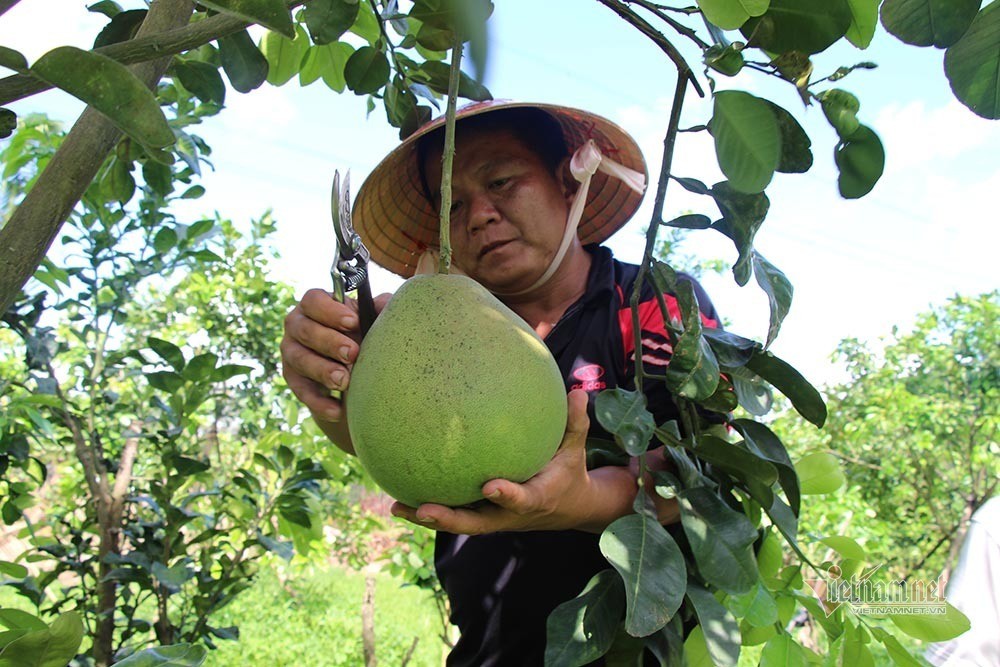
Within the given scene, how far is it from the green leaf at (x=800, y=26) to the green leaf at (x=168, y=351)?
123 cm

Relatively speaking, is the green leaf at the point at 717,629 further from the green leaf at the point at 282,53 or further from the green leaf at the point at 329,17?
the green leaf at the point at 282,53

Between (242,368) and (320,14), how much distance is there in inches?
34.7

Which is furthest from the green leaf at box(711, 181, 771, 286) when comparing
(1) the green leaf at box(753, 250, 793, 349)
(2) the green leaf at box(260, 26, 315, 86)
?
(2) the green leaf at box(260, 26, 315, 86)

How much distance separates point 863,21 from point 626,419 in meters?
0.49

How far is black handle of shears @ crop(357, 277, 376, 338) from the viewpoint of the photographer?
99 cm

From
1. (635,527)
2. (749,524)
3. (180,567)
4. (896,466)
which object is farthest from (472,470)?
(896,466)

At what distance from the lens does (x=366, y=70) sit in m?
1.37

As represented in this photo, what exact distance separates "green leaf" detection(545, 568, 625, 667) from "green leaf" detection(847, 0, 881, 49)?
65cm

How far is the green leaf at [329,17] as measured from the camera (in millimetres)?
927

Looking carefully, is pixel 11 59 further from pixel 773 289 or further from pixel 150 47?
pixel 773 289

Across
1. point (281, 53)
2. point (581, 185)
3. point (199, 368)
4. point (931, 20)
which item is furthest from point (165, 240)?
point (931, 20)

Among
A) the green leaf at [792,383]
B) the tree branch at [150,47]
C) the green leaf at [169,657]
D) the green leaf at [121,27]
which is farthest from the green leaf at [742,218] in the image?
the green leaf at [121,27]

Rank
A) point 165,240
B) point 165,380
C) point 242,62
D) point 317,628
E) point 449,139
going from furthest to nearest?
point 317,628, point 165,240, point 165,380, point 242,62, point 449,139

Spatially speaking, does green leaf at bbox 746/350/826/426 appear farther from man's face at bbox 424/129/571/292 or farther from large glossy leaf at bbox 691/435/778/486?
man's face at bbox 424/129/571/292
